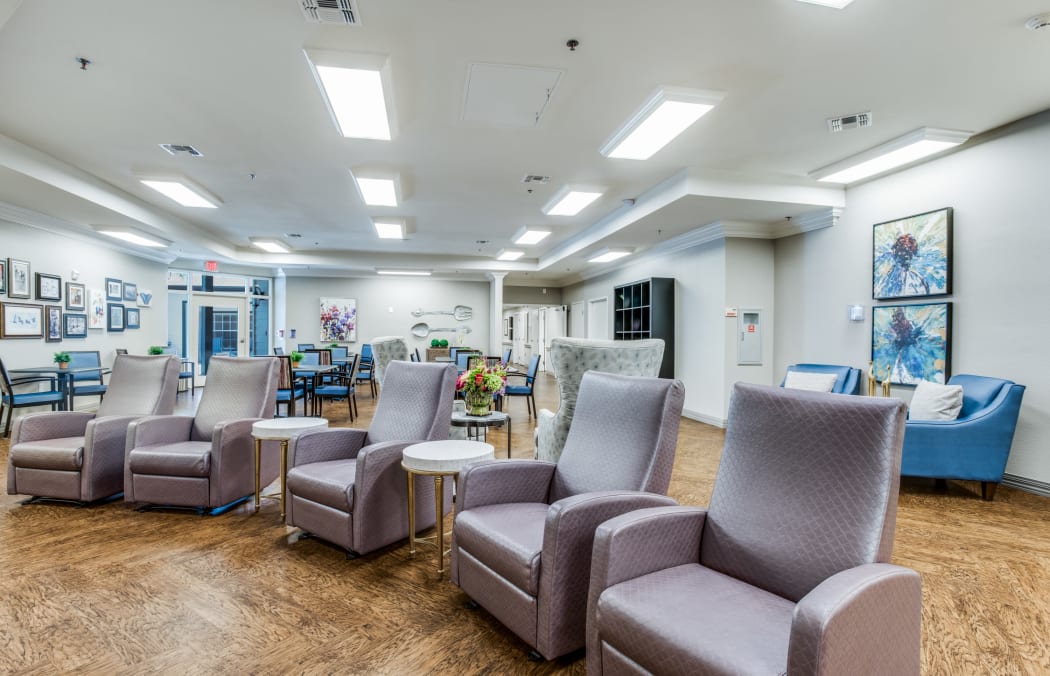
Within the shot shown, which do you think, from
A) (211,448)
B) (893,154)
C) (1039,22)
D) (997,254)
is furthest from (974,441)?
(211,448)

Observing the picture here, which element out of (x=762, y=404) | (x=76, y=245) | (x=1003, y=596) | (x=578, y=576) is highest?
(x=76, y=245)

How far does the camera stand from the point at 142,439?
139 inches

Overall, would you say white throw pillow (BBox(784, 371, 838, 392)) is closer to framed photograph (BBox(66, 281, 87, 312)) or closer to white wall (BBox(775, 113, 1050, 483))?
white wall (BBox(775, 113, 1050, 483))

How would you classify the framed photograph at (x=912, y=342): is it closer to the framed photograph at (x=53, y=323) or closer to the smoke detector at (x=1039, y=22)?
the smoke detector at (x=1039, y=22)

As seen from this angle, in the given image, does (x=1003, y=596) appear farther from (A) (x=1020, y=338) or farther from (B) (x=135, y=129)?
(B) (x=135, y=129)

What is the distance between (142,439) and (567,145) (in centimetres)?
396

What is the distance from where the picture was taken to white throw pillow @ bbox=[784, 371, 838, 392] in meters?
5.46

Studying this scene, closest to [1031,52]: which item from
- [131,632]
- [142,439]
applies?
[131,632]

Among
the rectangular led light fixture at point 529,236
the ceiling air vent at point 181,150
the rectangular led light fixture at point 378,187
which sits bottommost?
the rectangular led light fixture at point 529,236

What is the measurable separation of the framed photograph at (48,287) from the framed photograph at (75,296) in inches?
6.2

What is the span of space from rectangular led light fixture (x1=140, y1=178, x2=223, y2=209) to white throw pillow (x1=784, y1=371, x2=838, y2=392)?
6.83 m

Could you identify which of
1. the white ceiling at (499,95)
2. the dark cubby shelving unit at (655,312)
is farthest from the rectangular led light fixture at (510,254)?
the white ceiling at (499,95)

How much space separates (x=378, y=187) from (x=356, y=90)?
2.36 metres

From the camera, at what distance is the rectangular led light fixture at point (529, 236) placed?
8.15 m
